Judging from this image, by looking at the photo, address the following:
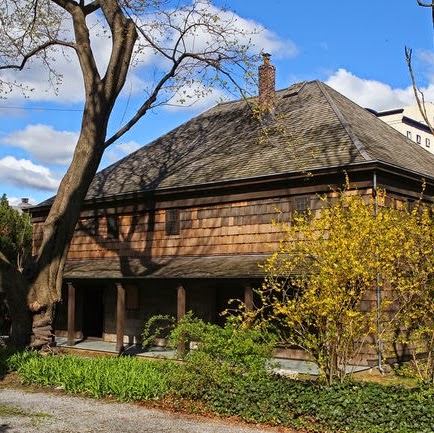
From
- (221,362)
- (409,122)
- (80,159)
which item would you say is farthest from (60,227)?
(409,122)

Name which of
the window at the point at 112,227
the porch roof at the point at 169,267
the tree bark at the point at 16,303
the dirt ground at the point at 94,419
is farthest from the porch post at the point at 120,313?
the dirt ground at the point at 94,419

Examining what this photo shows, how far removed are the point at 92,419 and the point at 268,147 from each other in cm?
1208

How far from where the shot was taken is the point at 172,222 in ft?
67.6

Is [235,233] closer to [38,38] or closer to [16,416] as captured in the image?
[38,38]

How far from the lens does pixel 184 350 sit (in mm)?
11305

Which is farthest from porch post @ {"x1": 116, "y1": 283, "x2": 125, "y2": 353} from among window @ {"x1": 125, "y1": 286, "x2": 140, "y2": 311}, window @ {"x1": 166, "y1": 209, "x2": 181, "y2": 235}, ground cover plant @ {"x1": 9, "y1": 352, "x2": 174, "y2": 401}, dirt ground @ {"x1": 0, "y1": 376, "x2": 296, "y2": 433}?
dirt ground @ {"x1": 0, "y1": 376, "x2": 296, "y2": 433}

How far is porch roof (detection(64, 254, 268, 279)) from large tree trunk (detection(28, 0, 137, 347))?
3601mm

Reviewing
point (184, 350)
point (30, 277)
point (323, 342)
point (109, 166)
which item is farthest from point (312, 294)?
point (109, 166)

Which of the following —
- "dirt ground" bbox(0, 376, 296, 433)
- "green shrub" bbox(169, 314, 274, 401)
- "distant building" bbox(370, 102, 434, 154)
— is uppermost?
"distant building" bbox(370, 102, 434, 154)

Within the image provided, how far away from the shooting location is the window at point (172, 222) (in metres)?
20.4

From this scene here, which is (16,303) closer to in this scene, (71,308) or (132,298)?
(71,308)

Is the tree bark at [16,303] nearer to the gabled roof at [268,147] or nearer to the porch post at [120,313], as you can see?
the porch post at [120,313]

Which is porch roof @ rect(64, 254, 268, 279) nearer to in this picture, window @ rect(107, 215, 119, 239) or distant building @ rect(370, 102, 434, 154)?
window @ rect(107, 215, 119, 239)

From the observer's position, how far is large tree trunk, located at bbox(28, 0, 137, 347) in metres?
15.2
